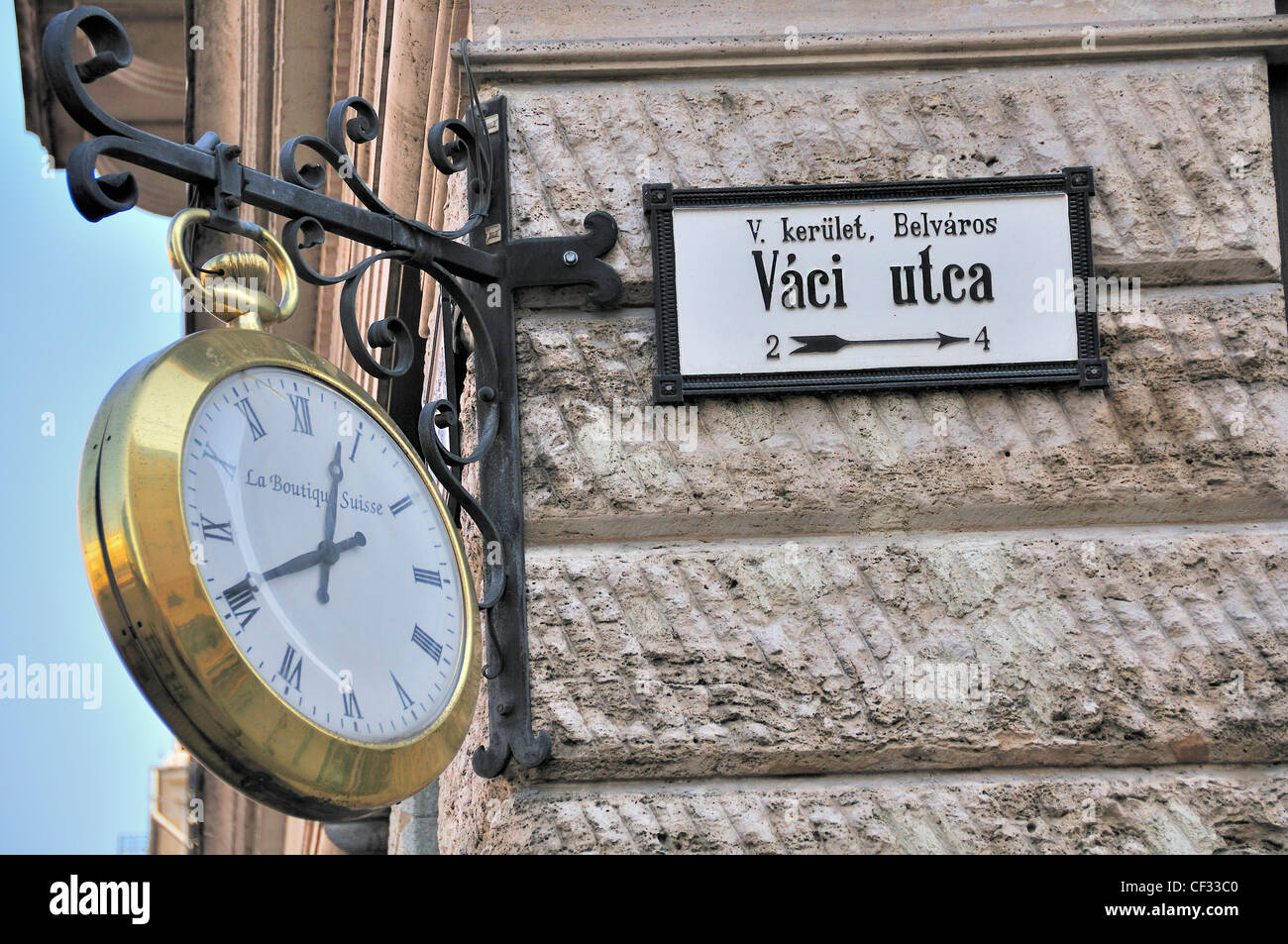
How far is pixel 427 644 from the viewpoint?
2672 millimetres

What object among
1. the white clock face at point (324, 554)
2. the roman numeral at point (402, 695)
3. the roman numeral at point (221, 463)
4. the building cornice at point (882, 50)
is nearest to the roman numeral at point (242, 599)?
the white clock face at point (324, 554)

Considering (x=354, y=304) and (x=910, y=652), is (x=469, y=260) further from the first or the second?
(x=910, y=652)

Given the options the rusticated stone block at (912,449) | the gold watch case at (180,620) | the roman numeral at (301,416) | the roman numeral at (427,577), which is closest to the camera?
the gold watch case at (180,620)

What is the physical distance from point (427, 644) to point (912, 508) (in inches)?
40.9

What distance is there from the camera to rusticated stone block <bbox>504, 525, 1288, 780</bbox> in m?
2.99

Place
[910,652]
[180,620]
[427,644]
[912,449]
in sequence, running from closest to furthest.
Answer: [180,620] → [427,644] → [910,652] → [912,449]

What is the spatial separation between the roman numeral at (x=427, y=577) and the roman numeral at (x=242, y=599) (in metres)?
0.41

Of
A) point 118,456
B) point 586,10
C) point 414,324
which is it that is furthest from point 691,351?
point 414,324

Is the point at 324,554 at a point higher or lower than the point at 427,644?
higher

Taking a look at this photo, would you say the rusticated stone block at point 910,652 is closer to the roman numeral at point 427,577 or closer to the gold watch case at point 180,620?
the roman numeral at point 427,577

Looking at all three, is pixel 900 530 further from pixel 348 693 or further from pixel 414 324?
pixel 414 324

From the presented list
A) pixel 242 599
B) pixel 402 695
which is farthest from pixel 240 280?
pixel 402 695

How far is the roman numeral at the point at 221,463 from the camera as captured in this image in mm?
2350

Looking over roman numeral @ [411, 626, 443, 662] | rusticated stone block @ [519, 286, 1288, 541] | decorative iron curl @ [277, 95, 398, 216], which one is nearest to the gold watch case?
roman numeral @ [411, 626, 443, 662]
